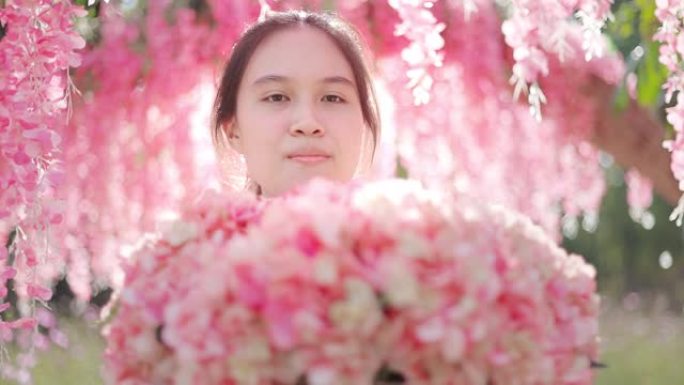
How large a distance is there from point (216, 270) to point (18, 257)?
44.5 inches

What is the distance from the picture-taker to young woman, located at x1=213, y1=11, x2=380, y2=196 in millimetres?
1633

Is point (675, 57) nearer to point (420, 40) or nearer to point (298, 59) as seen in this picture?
point (420, 40)

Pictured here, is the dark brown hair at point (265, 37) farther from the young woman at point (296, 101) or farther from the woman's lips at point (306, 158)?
the woman's lips at point (306, 158)

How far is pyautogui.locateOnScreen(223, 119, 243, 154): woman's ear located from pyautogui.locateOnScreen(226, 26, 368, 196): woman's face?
94 mm

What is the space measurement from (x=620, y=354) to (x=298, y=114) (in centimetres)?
681

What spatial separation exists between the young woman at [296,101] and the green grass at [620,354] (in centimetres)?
380

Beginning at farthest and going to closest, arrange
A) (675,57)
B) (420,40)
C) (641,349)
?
(641,349) → (420,40) → (675,57)

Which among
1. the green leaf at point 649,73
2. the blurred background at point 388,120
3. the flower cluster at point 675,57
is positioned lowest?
the flower cluster at point 675,57

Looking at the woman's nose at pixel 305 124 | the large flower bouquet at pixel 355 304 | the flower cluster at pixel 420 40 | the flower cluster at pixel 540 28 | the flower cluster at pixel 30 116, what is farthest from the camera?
the flower cluster at pixel 420 40

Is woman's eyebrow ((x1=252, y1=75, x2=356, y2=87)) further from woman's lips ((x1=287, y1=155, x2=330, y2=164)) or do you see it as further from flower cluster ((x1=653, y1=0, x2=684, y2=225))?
flower cluster ((x1=653, y1=0, x2=684, y2=225))

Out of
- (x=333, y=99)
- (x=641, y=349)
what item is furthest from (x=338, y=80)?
(x=641, y=349)

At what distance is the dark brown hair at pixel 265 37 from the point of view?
5.90 ft

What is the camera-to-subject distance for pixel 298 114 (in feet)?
5.35

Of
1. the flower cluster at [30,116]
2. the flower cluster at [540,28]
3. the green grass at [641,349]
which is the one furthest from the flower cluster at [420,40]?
the green grass at [641,349]
